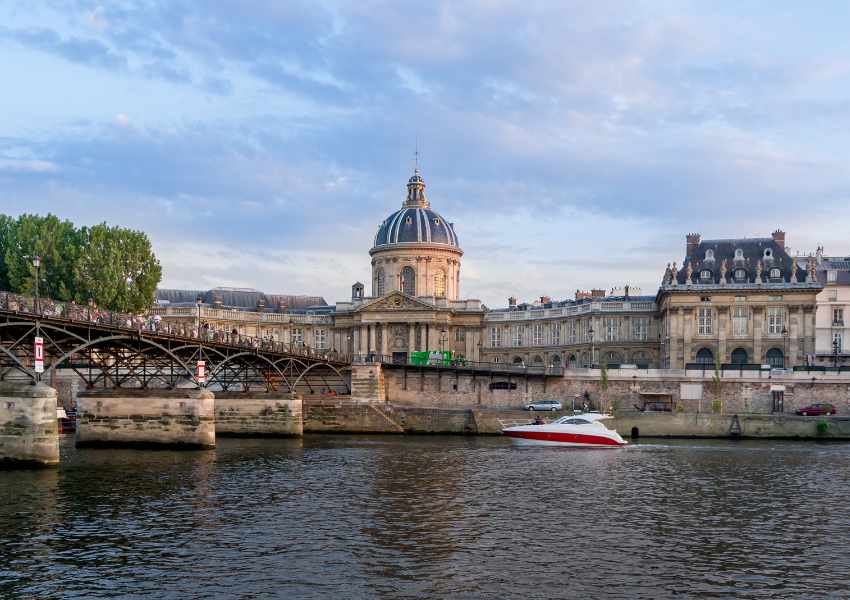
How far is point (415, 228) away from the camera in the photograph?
145625 mm

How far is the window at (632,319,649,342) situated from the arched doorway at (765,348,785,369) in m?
18.6

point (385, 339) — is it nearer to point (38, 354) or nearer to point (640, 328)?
point (640, 328)

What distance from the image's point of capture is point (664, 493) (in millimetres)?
46500

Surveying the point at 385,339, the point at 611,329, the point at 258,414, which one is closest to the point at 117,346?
the point at 258,414

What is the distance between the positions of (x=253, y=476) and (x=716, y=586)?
29.5 m

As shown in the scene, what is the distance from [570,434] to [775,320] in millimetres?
49519

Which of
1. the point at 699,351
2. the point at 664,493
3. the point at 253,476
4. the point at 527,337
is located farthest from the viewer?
the point at 527,337

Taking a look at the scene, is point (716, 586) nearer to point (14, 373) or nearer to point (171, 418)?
point (171, 418)

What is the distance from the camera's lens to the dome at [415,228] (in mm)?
145125

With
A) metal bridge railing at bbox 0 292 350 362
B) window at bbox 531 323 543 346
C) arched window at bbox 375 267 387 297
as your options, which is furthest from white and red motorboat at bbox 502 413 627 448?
arched window at bbox 375 267 387 297

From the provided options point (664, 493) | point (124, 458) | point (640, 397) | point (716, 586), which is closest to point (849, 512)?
point (664, 493)

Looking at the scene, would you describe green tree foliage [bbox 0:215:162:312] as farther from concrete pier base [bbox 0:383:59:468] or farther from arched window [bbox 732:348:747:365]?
arched window [bbox 732:348:747:365]

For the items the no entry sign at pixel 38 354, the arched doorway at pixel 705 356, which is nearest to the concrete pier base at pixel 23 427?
the no entry sign at pixel 38 354

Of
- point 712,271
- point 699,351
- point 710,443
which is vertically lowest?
point 710,443
